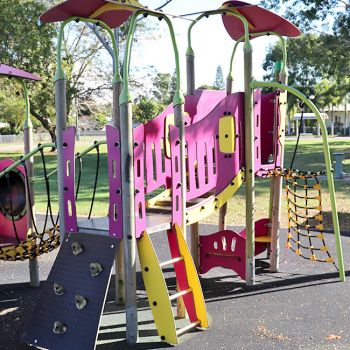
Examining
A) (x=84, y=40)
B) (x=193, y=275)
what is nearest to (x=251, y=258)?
(x=193, y=275)

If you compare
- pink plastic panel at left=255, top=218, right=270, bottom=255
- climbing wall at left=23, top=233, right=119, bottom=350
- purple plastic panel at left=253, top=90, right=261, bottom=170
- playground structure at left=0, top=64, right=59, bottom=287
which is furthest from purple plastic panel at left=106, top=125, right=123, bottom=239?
pink plastic panel at left=255, top=218, right=270, bottom=255

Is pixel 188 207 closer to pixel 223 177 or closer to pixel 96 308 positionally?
pixel 223 177

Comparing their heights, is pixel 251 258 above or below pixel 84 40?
below

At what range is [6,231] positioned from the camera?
5.29m

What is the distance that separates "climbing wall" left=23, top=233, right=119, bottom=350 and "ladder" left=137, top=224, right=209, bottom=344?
30cm

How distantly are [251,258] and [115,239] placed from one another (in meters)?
1.89

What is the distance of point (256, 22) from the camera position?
5285 mm

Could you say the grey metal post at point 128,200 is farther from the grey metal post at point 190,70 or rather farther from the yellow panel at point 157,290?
the grey metal post at point 190,70

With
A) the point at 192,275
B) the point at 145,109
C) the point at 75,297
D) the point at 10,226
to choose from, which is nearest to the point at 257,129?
the point at 192,275

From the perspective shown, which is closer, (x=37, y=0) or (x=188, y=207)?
(x=188, y=207)

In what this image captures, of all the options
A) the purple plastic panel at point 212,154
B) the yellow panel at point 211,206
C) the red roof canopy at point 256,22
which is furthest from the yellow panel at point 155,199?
the red roof canopy at point 256,22

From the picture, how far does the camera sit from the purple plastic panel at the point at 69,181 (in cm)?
386

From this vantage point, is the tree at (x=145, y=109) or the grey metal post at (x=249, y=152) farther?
the tree at (x=145, y=109)

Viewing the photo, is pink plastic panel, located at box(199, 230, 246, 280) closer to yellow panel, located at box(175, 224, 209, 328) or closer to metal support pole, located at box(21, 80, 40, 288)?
yellow panel, located at box(175, 224, 209, 328)
